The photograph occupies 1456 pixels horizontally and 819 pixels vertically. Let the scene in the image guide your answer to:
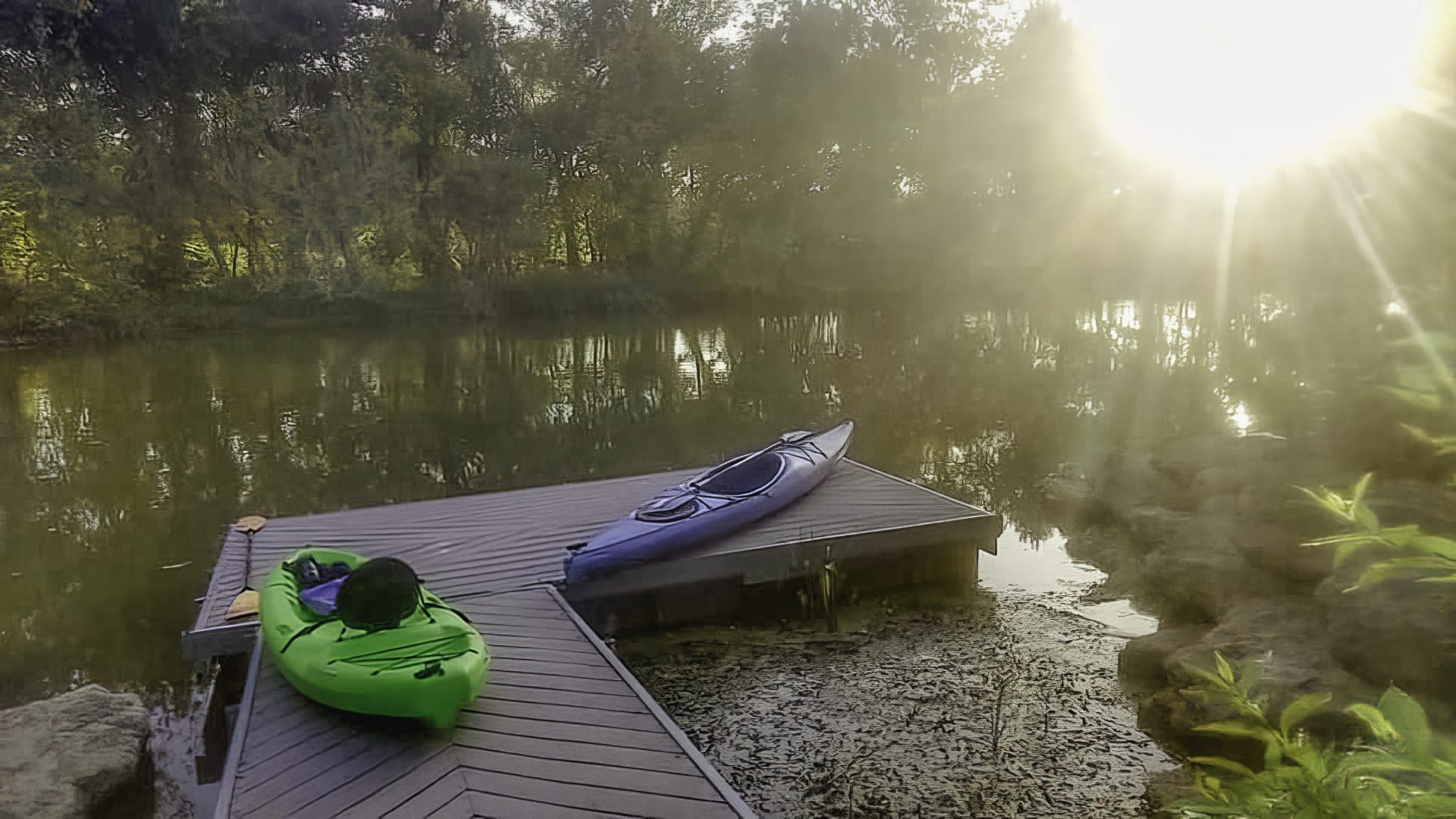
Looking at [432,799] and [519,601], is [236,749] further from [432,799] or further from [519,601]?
[519,601]

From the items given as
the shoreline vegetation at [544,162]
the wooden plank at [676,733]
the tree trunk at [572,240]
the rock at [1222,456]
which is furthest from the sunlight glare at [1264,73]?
the tree trunk at [572,240]

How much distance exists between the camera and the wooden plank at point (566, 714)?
3396 mm

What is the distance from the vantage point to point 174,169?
22969mm

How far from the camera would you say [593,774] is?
9.97 ft

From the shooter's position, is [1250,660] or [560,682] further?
[560,682]

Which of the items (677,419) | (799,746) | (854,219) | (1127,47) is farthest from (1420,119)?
(854,219)

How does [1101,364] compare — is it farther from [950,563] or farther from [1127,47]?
[1127,47]

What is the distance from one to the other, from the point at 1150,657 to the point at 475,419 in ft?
30.6

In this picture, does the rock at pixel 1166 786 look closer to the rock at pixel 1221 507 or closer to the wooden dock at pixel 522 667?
the wooden dock at pixel 522 667

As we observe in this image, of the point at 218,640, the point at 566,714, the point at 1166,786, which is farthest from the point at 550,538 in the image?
the point at 1166,786

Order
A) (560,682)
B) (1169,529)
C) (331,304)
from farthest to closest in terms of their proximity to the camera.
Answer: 1. (331,304)
2. (1169,529)
3. (560,682)

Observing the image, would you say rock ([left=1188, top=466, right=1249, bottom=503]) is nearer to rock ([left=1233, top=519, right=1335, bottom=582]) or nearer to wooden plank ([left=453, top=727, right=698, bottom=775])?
rock ([left=1233, top=519, right=1335, bottom=582])

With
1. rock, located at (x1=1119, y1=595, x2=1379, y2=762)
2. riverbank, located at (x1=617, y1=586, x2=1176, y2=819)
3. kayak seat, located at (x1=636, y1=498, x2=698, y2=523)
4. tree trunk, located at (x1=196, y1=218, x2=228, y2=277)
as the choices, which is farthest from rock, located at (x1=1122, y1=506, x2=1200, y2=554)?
tree trunk, located at (x1=196, y1=218, x2=228, y2=277)

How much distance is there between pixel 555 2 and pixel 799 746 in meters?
24.7
